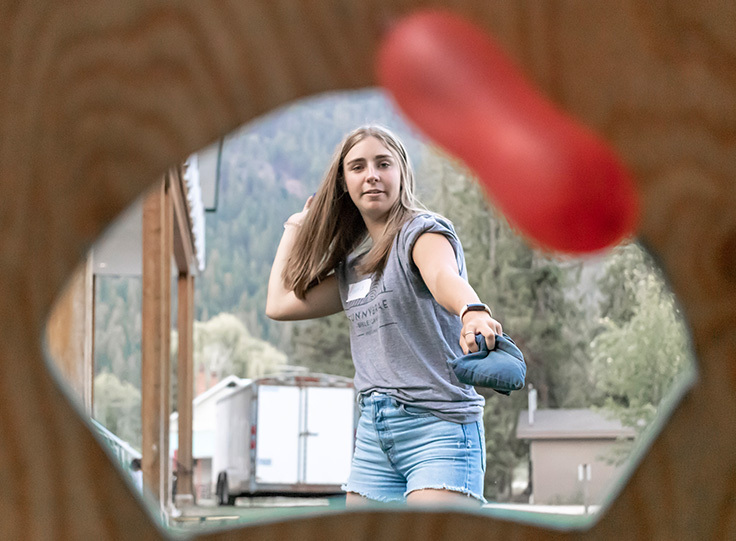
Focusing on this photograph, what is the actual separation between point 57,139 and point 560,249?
215 millimetres

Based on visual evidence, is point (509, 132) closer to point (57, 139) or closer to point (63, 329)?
point (57, 139)

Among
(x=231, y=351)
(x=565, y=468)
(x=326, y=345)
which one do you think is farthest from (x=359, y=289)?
(x=231, y=351)

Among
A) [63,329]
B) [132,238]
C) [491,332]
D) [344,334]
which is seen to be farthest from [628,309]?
[491,332]

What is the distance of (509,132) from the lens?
363 mm

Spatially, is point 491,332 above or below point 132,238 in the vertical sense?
below

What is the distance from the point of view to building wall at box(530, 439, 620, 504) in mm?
15336

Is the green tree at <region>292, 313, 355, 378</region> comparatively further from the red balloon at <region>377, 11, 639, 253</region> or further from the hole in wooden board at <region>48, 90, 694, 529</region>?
the red balloon at <region>377, 11, 639, 253</region>

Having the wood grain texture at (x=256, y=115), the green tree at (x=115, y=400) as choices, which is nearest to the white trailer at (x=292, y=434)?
the green tree at (x=115, y=400)

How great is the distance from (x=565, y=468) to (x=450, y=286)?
16035mm

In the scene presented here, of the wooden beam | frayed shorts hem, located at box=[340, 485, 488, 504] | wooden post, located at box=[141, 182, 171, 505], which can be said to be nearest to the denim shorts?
frayed shorts hem, located at box=[340, 485, 488, 504]

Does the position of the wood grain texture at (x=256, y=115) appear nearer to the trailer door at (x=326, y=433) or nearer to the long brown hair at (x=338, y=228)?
the long brown hair at (x=338, y=228)

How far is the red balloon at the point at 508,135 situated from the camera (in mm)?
360

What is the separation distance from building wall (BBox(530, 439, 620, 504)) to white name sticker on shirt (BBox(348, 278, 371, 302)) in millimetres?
13767

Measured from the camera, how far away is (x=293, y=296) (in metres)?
1.37
